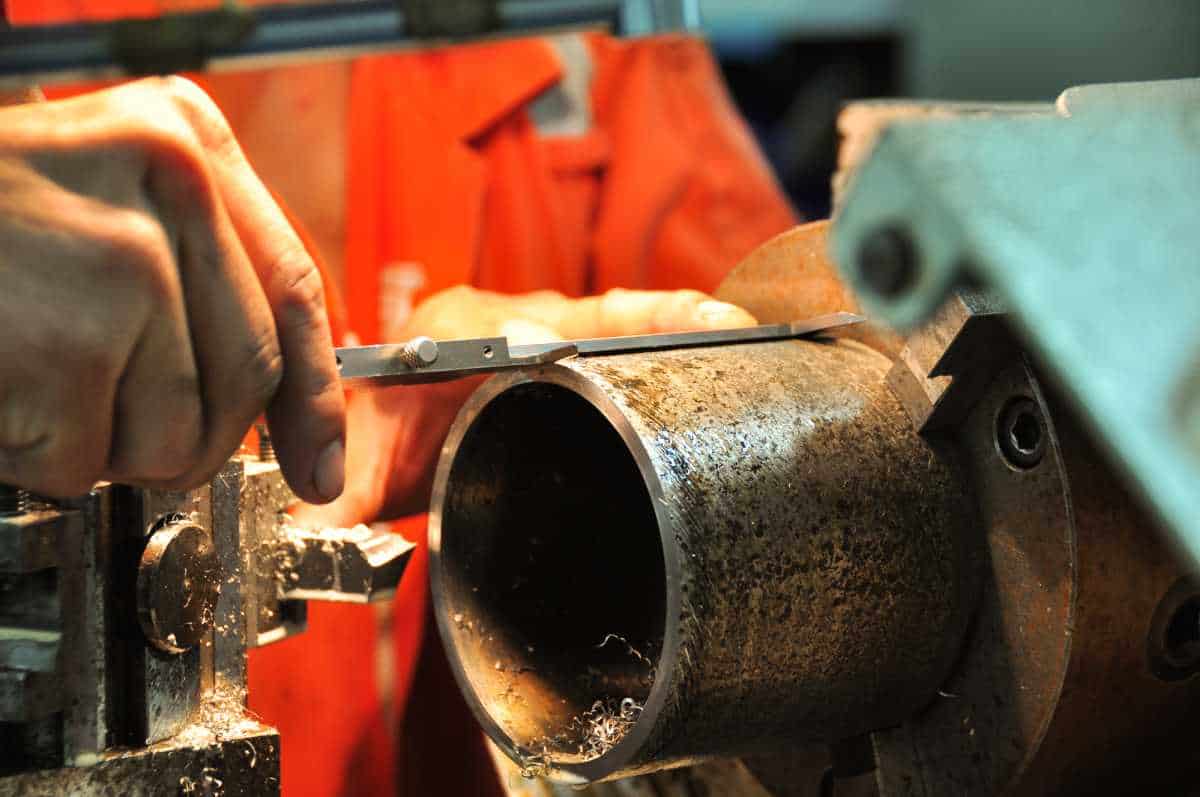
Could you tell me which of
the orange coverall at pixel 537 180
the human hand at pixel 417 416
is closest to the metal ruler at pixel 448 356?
the human hand at pixel 417 416

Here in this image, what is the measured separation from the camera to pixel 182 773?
2.25 feet

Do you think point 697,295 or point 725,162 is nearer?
point 697,295

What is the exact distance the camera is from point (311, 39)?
0.95 meters

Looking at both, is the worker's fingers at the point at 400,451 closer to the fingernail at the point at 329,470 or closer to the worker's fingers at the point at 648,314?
the worker's fingers at the point at 648,314

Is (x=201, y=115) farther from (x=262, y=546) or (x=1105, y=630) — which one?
(x=1105, y=630)

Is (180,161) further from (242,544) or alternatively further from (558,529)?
(558,529)

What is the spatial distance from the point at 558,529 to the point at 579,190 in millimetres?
1248

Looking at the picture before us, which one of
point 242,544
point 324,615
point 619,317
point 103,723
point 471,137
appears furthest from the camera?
point 471,137

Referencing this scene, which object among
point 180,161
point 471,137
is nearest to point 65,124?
point 180,161

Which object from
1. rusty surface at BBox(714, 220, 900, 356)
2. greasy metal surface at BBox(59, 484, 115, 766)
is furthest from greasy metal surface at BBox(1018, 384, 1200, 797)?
greasy metal surface at BBox(59, 484, 115, 766)

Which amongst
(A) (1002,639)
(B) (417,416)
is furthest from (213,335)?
(B) (417,416)

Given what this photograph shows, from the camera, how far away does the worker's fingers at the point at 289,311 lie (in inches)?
24.8

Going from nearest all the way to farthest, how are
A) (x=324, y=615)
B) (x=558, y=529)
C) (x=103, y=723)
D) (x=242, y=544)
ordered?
(x=103, y=723)
(x=242, y=544)
(x=558, y=529)
(x=324, y=615)

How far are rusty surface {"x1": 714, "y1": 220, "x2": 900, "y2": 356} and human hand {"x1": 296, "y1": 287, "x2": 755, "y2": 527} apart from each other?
0.57 feet
